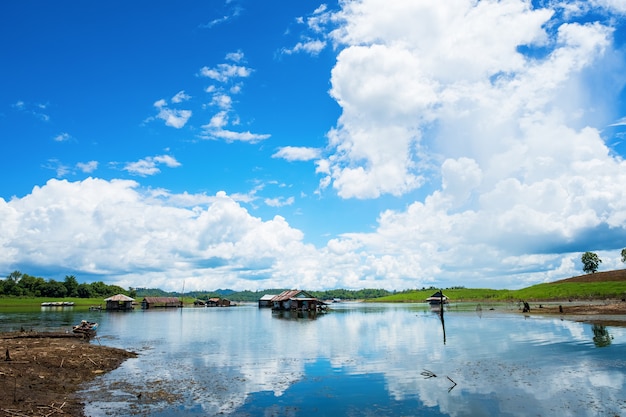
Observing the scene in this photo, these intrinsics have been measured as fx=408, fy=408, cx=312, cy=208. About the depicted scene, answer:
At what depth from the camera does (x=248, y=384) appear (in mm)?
22547

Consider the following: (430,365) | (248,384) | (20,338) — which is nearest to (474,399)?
(430,365)

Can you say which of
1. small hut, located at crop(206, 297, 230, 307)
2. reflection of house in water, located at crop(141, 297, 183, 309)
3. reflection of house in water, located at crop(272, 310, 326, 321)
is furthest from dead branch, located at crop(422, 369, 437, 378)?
small hut, located at crop(206, 297, 230, 307)

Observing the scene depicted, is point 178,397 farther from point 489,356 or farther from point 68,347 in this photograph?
point 489,356

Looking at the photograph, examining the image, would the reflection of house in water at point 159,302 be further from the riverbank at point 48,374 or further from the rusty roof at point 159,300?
the riverbank at point 48,374

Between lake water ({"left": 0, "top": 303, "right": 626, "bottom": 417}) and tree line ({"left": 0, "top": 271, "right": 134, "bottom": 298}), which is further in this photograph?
tree line ({"left": 0, "top": 271, "right": 134, "bottom": 298})

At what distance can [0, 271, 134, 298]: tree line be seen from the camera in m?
145

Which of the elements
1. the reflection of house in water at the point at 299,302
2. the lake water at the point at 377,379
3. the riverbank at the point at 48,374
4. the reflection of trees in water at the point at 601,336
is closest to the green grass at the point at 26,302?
the reflection of house in water at the point at 299,302

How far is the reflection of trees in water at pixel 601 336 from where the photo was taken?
3261 centimetres

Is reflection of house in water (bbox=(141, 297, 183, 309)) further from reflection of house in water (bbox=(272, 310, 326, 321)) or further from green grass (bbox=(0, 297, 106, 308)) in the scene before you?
reflection of house in water (bbox=(272, 310, 326, 321))

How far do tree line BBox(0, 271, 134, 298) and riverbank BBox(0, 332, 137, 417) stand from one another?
455 feet

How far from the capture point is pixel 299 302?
367 ft

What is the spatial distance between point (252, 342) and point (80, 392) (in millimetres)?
22408

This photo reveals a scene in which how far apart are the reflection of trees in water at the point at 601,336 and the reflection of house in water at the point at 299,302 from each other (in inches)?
2889

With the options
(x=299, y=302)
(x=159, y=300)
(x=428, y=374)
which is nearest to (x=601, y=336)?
(x=428, y=374)
